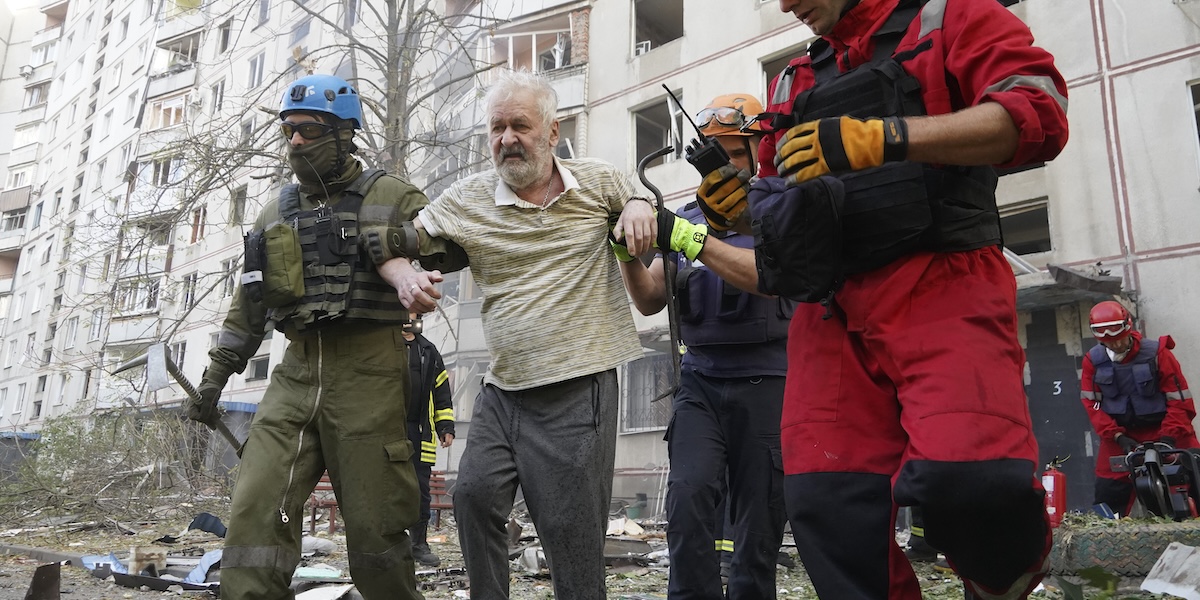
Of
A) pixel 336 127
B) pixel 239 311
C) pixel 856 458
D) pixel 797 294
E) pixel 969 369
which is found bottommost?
pixel 856 458

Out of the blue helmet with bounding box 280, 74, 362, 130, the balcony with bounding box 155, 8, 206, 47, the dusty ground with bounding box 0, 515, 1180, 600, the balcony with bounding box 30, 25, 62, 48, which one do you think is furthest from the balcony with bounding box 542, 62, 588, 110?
the balcony with bounding box 30, 25, 62, 48

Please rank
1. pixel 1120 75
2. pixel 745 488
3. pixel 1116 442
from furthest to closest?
pixel 1120 75 → pixel 1116 442 → pixel 745 488

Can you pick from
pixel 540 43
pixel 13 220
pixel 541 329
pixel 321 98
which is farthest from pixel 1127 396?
pixel 13 220

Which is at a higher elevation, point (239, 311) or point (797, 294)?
point (239, 311)

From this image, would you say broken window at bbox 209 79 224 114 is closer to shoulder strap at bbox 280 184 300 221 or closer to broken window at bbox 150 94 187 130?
broken window at bbox 150 94 187 130

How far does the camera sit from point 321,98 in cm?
400

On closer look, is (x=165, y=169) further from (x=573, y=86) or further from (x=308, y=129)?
(x=308, y=129)

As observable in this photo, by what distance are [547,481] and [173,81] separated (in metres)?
38.6

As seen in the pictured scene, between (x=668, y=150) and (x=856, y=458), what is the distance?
4.70 ft

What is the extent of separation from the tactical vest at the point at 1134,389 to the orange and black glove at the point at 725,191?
7.39m

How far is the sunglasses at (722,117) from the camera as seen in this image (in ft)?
13.8

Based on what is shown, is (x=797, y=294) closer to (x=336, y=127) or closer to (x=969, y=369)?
(x=969, y=369)

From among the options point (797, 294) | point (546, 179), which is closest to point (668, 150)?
point (546, 179)

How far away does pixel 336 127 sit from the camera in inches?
158
